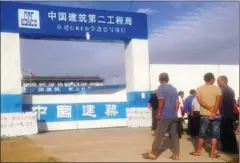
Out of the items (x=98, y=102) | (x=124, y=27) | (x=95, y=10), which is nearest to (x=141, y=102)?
(x=98, y=102)

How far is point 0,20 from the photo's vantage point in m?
14.0

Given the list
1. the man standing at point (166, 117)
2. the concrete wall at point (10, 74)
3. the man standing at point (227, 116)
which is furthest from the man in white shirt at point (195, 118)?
the concrete wall at point (10, 74)

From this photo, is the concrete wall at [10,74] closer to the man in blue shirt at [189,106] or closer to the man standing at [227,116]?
the man in blue shirt at [189,106]

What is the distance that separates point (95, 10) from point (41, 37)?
240cm

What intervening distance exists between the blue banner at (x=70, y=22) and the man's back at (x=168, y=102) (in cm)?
796

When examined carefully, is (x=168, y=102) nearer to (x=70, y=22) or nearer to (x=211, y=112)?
(x=211, y=112)

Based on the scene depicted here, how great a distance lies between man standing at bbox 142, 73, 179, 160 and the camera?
320 inches

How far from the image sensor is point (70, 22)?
15.7 metres

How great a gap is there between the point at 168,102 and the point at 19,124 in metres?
7.31

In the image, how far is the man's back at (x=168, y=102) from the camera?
8133mm

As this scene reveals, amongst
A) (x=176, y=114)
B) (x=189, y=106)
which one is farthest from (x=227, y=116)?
(x=189, y=106)

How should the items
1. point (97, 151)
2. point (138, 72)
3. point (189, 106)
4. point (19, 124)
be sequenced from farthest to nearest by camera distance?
point (138, 72), point (19, 124), point (189, 106), point (97, 151)

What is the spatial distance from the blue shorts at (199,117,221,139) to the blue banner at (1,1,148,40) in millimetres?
8560

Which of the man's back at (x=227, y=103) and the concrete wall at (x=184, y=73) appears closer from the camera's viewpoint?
the man's back at (x=227, y=103)
